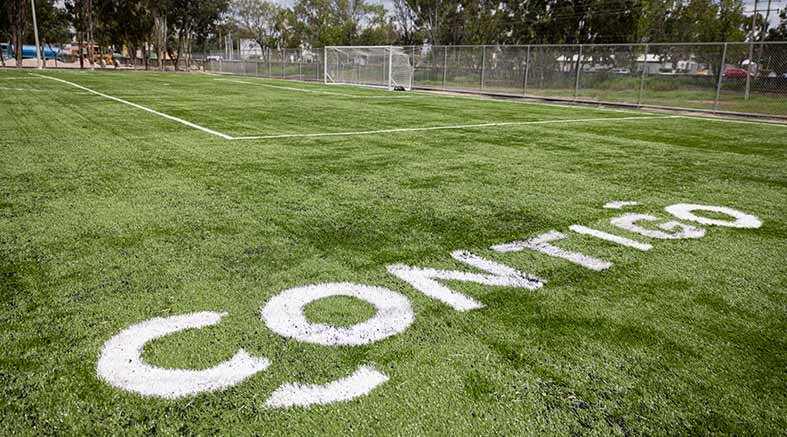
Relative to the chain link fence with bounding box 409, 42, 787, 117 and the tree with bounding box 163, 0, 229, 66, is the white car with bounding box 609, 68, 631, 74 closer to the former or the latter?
the chain link fence with bounding box 409, 42, 787, 117

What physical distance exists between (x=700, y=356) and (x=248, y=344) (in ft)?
5.91

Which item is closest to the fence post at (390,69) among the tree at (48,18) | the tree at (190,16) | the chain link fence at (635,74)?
the chain link fence at (635,74)

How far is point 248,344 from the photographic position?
6.91 ft

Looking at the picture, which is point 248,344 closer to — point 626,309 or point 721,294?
point 626,309

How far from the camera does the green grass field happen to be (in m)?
1.75

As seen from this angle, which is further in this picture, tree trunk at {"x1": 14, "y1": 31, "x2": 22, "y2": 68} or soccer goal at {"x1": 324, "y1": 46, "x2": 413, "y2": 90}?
tree trunk at {"x1": 14, "y1": 31, "x2": 22, "y2": 68}

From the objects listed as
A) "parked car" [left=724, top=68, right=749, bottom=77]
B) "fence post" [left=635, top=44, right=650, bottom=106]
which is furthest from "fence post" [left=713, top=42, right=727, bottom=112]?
"fence post" [left=635, top=44, right=650, bottom=106]

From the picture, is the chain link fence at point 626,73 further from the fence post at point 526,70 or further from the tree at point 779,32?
the tree at point 779,32

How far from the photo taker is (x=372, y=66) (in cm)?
2738

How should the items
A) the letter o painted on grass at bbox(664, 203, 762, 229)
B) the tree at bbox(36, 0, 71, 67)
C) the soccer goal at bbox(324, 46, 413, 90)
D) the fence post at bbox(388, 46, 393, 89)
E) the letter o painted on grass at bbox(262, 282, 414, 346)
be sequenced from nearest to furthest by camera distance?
1. the letter o painted on grass at bbox(262, 282, 414, 346)
2. the letter o painted on grass at bbox(664, 203, 762, 229)
3. the fence post at bbox(388, 46, 393, 89)
4. the soccer goal at bbox(324, 46, 413, 90)
5. the tree at bbox(36, 0, 71, 67)

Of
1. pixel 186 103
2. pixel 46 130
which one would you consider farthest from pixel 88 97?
pixel 46 130

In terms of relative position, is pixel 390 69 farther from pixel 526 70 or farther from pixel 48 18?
pixel 48 18

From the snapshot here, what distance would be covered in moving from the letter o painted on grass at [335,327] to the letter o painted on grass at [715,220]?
2.85m

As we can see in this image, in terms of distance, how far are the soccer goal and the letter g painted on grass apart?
2475 centimetres
